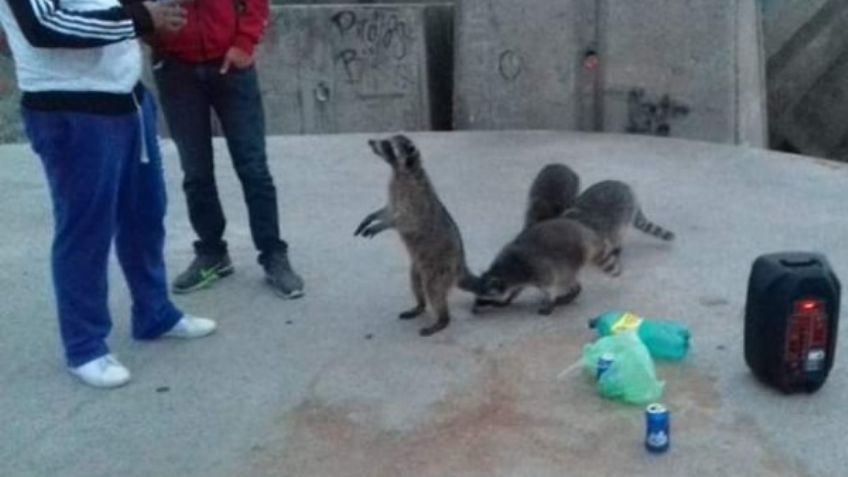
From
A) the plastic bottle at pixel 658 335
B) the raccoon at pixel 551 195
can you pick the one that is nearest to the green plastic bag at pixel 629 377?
the plastic bottle at pixel 658 335

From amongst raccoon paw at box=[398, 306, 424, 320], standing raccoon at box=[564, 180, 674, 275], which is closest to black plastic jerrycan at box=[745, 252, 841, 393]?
standing raccoon at box=[564, 180, 674, 275]

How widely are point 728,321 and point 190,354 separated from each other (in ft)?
7.23

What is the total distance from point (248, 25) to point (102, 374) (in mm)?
1599

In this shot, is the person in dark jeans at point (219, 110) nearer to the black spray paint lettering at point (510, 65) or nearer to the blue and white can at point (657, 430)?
the blue and white can at point (657, 430)

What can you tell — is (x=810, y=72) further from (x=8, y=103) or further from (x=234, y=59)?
(x=8, y=103)

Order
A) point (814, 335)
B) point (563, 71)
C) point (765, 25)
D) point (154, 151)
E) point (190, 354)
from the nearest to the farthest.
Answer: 1. point (814, 335)
2. point (154, 151)
3. point (190, 354)
4. point (563, 71)
5. point (765, 25)

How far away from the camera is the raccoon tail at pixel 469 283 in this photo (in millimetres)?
5047

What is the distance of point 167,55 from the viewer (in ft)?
16.5

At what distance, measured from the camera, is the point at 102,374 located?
14.7 ft

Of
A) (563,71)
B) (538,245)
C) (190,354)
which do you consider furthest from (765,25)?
(190,354)

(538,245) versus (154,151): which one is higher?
(154,151)

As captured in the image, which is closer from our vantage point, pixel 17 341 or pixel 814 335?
pixel 814 335

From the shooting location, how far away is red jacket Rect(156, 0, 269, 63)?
4.96 metres

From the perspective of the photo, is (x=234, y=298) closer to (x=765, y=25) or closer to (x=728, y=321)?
(x=728, y=321)
